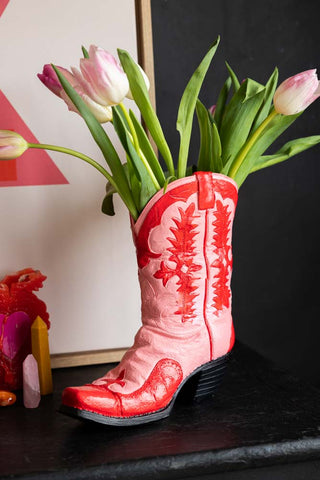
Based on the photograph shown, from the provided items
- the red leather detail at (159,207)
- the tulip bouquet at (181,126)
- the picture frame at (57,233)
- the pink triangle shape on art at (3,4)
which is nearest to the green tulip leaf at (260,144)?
the tulip bouquet at (181,126)

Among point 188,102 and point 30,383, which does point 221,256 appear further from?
point 30,383

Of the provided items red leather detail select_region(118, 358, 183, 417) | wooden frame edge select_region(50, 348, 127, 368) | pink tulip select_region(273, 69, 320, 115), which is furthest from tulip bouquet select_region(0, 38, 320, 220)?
wooden frame edge select_region(50, 348, 127, 368)

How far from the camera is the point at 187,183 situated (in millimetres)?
776

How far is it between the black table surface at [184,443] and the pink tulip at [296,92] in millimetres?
411

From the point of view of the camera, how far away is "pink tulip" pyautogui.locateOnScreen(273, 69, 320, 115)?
0.77 meters

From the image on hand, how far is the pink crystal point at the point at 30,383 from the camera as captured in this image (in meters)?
0.84

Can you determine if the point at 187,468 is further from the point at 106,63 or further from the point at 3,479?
the point at 106,63

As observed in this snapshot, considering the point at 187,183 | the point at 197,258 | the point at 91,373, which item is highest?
the point at 187,183

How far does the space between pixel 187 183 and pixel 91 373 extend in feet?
1.45

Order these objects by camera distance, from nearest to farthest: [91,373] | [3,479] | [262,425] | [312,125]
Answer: [3,479] → [262,425] → [91,373] → [312,125]

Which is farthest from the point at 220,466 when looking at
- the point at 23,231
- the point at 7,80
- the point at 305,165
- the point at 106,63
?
the point at 305,165

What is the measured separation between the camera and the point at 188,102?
2.67 ft

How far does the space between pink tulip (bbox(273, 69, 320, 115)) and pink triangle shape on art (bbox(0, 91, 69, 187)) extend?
0.46 meters

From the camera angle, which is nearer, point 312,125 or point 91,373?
point 91,373
